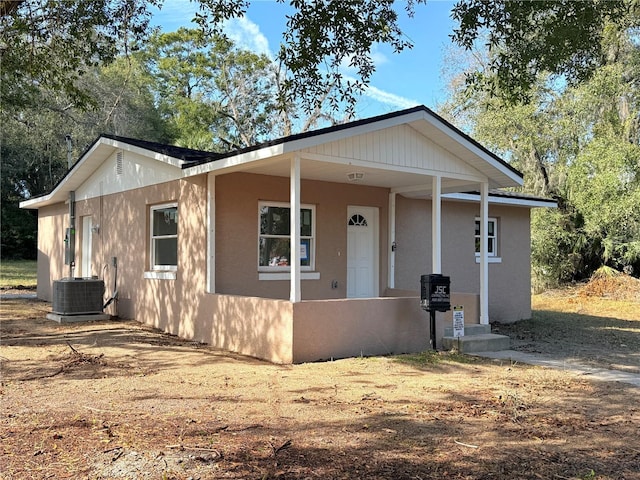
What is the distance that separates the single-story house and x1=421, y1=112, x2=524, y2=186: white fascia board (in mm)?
21

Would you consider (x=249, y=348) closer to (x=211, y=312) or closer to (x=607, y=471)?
(x=211, y=312)

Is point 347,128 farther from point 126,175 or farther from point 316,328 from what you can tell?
point 126,175

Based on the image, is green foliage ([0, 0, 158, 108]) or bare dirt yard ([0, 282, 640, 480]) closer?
bare dirt yard ([0, 282, 640, 480])

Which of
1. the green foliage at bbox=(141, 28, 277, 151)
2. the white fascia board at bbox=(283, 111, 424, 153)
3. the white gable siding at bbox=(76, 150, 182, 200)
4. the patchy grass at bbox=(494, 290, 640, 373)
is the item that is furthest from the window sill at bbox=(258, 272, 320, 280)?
the green foliage at bbox=(141, 28, 277, 151)

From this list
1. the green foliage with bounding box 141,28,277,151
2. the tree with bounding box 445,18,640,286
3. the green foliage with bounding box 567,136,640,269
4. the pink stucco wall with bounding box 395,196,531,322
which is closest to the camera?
the pink stucco wall with bounding box 395,196,531,322

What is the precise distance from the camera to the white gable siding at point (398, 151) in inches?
330

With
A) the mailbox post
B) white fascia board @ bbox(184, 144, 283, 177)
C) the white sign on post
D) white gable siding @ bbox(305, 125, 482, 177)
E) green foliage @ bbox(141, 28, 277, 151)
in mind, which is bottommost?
the white sign on post

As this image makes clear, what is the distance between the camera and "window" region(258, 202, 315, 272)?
10180 mm

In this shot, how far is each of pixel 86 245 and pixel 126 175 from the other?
3.14m

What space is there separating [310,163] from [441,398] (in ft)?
13.7

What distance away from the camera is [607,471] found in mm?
4062

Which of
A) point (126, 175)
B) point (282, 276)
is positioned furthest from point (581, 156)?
point (126, 175)

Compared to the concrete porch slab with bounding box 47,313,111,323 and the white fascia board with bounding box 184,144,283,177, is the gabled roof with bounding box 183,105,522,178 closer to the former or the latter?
the white fascia board with bounding box 184,144,283,177

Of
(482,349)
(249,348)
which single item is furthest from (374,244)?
(249,348)
